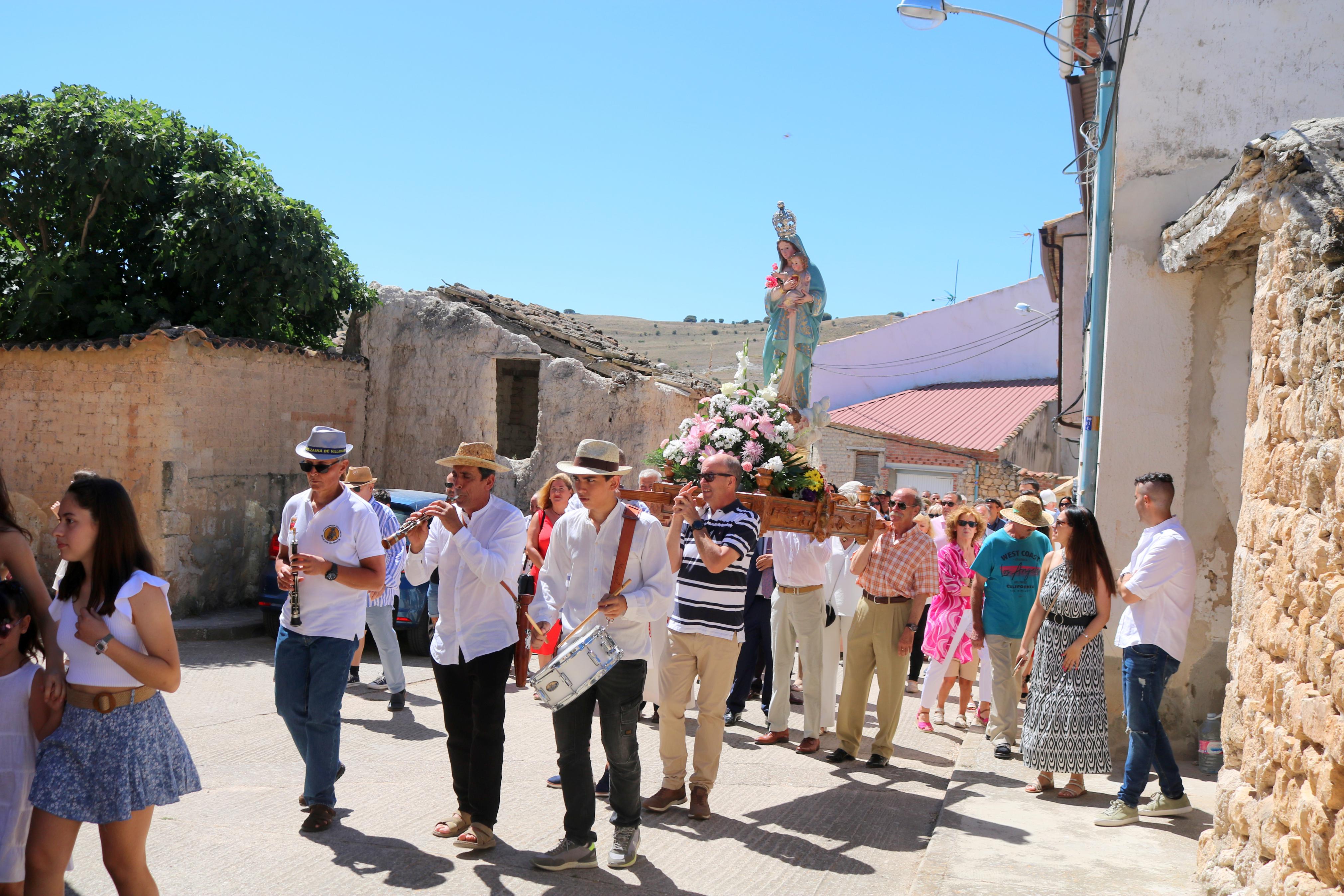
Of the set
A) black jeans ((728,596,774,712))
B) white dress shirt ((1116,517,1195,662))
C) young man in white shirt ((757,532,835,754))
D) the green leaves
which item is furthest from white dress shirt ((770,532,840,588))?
the green leaves

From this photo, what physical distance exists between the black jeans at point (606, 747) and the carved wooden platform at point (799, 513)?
1457mm

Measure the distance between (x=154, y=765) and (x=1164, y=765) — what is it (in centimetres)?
498

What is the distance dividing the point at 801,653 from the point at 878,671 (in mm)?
600

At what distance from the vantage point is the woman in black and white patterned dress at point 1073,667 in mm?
6191

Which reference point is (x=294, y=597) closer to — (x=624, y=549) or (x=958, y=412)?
(x=624, y=549)

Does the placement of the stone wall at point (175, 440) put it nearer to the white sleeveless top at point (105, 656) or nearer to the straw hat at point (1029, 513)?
the white sleeveless top at point (105, 656)

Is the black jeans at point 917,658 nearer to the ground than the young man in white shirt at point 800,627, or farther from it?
nearer to the ground

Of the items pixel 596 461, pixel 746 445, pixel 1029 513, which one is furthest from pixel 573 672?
pixel 1029 513

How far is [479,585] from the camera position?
5.27 metres

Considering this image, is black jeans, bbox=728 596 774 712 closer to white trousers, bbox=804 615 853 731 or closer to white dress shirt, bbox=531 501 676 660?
white trousers, bbox=804 615 853 731

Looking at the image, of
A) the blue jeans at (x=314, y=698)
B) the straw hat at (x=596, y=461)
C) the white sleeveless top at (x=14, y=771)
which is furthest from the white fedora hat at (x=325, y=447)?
the white sleeveless top at (x=14, y=771)

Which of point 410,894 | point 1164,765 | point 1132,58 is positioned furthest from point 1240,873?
point 1132,58

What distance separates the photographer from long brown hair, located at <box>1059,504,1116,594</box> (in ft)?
20.3

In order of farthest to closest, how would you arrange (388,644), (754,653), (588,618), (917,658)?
(917,658), (754,653), (388,644), (588,618)
